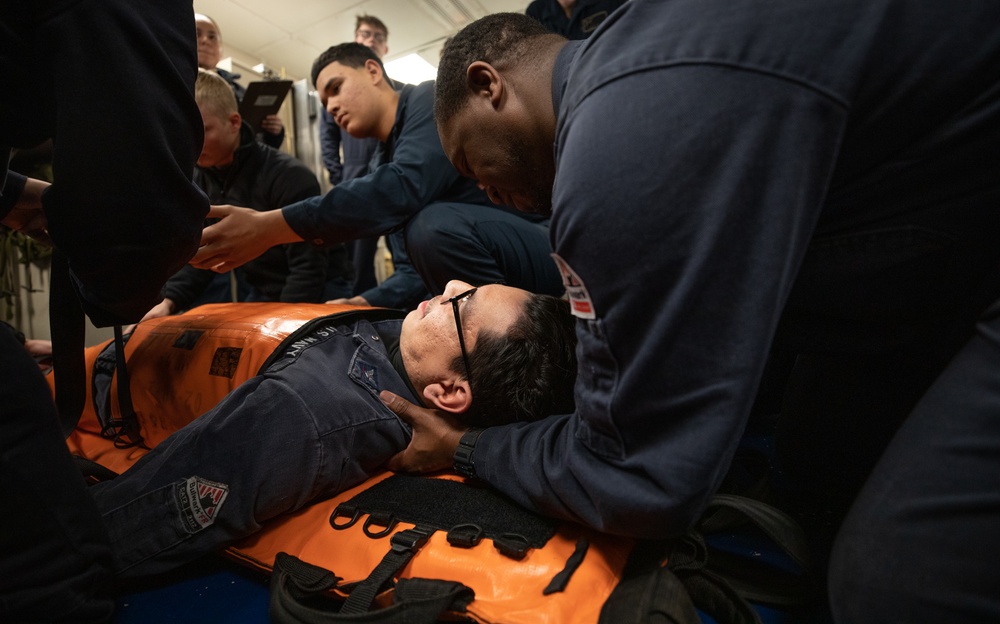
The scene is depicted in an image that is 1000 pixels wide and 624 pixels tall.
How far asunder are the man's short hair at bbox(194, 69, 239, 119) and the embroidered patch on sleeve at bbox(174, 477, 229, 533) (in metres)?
2.24

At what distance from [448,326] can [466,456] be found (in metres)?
0.38

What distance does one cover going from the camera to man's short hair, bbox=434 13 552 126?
3.75 ft

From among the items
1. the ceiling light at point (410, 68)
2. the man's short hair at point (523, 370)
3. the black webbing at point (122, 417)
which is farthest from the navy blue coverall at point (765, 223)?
the ceiling light at point (410, 68)

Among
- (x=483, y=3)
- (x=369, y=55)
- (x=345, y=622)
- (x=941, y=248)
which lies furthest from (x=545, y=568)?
(x=483, y=3)

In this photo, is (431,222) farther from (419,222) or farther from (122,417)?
(122,417)

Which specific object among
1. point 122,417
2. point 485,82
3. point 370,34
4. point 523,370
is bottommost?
point 122,417

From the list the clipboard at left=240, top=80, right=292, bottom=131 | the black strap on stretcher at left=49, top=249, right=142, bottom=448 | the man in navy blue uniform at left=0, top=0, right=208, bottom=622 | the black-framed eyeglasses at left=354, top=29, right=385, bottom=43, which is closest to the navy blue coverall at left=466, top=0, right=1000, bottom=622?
the man in navy blue uniform at left=0, top=0, right=208, bottom=622

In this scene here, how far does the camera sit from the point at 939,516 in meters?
0.66

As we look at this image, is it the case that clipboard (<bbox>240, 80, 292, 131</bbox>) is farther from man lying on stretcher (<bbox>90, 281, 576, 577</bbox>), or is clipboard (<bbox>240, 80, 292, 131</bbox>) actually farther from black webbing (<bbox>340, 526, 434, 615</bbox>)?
black webbing (<bbox>340, 526, 434, 615</bbox>)

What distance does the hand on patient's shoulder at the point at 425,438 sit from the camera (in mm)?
1312

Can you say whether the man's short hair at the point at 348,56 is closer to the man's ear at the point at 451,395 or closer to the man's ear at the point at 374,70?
the man's ear at the point at 374,70

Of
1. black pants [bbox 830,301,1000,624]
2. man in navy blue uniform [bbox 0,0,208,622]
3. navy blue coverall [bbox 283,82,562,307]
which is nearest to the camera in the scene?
black pants [bbox 830,301,1000,624]

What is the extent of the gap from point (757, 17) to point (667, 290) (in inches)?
15.1

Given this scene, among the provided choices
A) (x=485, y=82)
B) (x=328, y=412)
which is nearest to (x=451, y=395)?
(x=328, y=412)
